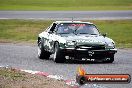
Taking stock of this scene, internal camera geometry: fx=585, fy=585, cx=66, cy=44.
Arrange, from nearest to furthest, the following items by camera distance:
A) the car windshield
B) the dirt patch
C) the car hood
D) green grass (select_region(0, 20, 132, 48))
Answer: the dirt patch
the car hood
the car windshield
green grass (select_region(0, 20, 132, 48))

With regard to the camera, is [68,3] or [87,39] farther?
[68,3]

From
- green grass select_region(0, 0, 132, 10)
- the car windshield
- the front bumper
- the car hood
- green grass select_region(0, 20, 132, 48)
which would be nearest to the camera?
the front bumper

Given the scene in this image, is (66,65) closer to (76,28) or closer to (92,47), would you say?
(92,47)

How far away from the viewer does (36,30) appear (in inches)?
1419

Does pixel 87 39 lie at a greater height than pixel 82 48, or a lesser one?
greater

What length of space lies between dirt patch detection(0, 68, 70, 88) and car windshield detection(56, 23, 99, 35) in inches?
228

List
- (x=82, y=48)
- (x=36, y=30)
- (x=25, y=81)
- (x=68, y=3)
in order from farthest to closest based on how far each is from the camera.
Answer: (x=68, y=3)
(x=36, y=30)
(x=82, y=48)
(x=25, y=81)

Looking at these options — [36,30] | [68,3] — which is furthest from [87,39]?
[68,3]

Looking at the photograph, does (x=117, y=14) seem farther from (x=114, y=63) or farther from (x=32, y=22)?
(x=114, y=63)

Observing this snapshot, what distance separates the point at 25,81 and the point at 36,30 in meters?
23.9

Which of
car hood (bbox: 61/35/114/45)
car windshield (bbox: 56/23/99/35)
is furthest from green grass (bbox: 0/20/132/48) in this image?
car hood (bbox: 61/35/114/45)

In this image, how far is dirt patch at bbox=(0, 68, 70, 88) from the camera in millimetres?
11528

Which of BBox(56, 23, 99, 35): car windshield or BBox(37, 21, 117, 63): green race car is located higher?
BBox(56, 23, 99, 35): car windshield

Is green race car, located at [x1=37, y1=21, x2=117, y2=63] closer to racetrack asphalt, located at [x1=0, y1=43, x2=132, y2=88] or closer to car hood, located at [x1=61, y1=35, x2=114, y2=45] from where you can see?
car hood, located at [x1=61, y1=35, x2=114, y2=45]
